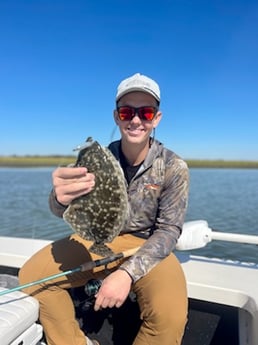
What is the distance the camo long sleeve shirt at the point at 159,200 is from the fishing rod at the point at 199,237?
1.72 ft

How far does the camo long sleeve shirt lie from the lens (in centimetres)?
232

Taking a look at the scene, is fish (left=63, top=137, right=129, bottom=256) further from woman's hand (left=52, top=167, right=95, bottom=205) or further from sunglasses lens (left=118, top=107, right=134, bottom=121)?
sunglasses lens (left=118, top=107, right=134, bottom=121)

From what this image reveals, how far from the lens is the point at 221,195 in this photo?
19.4m

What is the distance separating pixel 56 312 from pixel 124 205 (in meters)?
1.01

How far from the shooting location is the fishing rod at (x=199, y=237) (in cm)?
308

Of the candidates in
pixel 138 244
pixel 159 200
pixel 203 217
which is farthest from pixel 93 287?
pixel 203 217

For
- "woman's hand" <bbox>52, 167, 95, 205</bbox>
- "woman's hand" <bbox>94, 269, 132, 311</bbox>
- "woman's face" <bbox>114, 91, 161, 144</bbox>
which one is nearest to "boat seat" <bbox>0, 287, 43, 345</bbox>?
"woman's hand" <bbox>94, 269, 132, 311</bbox>

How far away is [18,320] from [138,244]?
1072 mm

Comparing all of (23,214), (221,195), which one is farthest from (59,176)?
(221,195)

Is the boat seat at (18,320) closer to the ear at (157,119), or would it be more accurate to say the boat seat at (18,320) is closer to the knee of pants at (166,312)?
the knee of pants at (166,312)

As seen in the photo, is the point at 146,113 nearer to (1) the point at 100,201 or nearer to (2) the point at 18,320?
(1) the point at 100,201

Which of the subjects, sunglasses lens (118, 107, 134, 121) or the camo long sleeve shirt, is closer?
the camo long sleeve shirt

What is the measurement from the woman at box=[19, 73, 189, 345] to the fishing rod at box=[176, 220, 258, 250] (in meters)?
0.53

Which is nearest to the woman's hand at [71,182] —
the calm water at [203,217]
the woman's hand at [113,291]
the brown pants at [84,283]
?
the woman's hand at [113,291]
